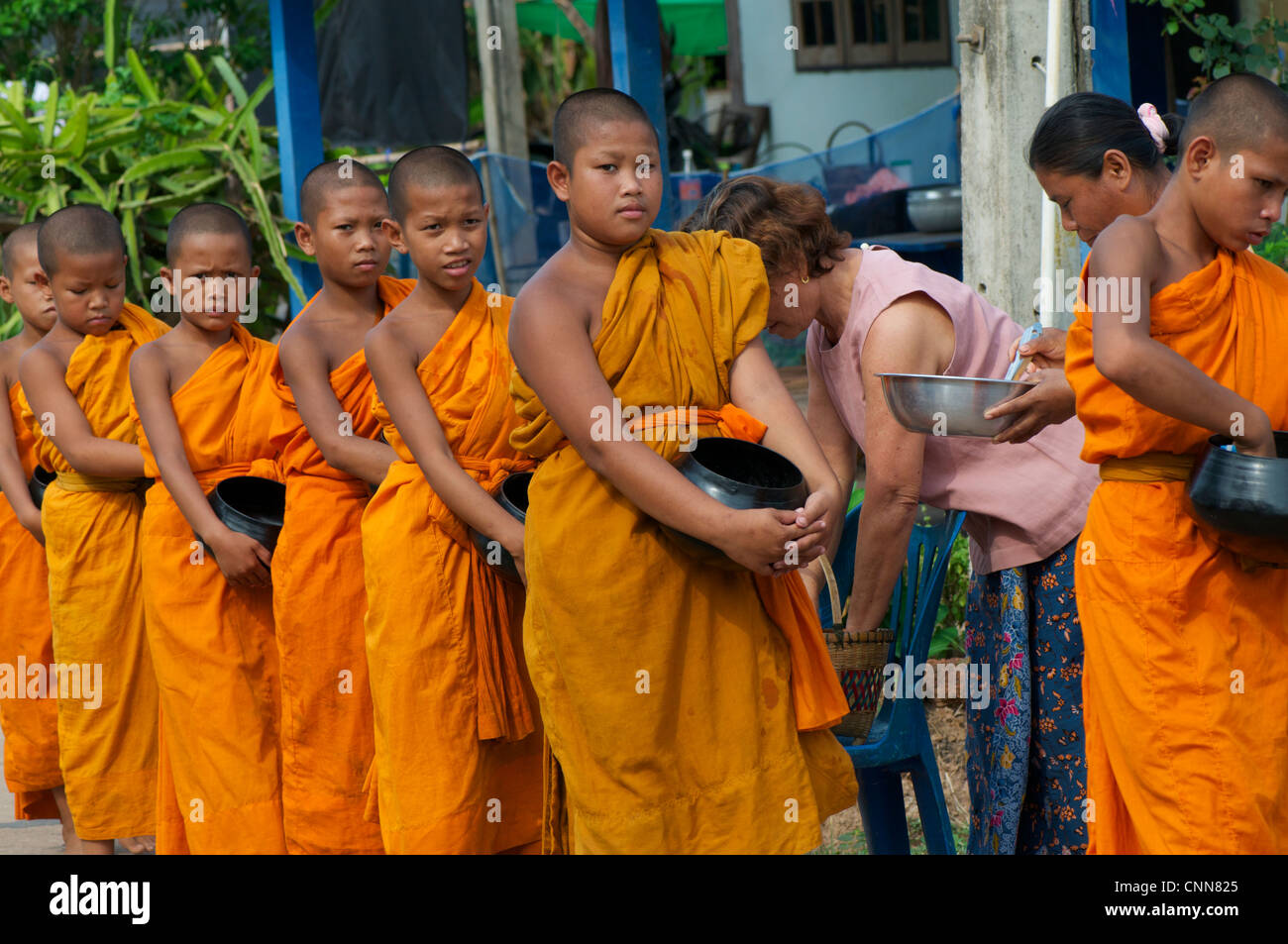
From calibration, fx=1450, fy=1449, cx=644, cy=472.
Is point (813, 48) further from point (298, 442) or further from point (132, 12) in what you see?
point (298, 442)

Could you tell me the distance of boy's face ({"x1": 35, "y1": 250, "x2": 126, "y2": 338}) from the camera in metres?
4.74

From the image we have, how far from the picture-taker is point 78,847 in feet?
16.5

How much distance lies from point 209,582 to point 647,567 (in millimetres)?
2062

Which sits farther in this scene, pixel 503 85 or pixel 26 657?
pixel 503 85

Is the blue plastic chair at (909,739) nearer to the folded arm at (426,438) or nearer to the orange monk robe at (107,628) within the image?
the folded arm at (426,438)

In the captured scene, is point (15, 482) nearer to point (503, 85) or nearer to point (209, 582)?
point (209, 582)

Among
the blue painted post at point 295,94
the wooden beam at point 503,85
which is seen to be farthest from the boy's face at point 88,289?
the wooden beam at point 503,85

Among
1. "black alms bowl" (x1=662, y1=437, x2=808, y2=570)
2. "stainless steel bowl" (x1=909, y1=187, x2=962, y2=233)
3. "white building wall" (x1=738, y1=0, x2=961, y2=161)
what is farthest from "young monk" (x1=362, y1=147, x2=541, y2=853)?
"white building wall" (x1=738, y1=0, x2=961, y2=161)

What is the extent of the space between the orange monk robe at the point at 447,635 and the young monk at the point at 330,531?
37 centimetres

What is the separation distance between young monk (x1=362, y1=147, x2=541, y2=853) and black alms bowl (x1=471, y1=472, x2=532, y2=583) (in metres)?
0.09

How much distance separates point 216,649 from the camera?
14.3 ft

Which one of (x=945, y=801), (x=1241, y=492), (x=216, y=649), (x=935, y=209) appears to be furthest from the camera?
(x=935, y=209)

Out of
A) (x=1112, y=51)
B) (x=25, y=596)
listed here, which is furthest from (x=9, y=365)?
(x=1112, y=51)

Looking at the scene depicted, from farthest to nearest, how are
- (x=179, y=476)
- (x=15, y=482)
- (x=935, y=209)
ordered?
(x=935, y=209) < (x=15, y=482) < (x=179, y=476)
